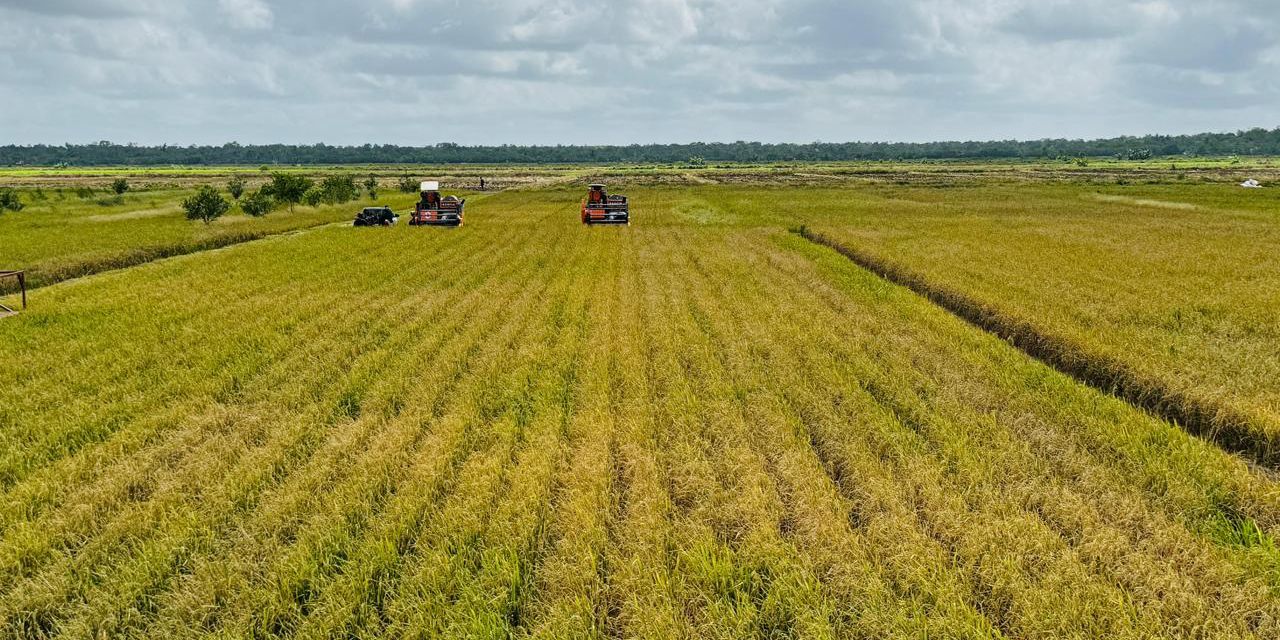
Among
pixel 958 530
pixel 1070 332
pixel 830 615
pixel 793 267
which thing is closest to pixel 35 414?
pixel 830 615

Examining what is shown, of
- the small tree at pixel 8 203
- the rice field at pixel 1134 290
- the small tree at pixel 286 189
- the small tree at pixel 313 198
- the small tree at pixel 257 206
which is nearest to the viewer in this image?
the rice field at pixel 1134 290

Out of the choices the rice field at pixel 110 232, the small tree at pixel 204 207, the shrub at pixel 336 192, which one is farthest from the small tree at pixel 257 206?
the shrub at pixel 336 192

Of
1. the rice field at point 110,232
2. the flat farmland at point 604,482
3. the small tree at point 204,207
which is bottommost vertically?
the flat farmland at point 604,482

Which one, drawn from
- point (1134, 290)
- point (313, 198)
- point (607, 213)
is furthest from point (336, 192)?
point (1134, 290)

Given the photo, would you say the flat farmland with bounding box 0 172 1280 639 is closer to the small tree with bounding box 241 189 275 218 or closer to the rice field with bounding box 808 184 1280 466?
the rice field with bounding box 808 184 1280 466

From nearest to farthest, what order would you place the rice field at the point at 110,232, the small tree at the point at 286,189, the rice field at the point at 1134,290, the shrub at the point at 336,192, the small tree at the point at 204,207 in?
the rice field at the point at 1134,290 < the rice field at the point at 110,232 < the small tree at the point at 204,207 < the small tree at the point at 286,189 < the shrub at the point at 336,192

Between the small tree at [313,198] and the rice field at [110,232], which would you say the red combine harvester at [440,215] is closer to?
the rice field at [110,232]

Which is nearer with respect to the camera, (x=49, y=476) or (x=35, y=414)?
(x=49, y=476)

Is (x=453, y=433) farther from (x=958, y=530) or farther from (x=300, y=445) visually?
(x=958, y=530)

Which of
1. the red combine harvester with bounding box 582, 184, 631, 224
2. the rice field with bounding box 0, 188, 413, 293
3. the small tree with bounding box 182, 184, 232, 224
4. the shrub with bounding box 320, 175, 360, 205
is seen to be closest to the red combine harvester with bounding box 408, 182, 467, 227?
the rice field with bounding box 0, 188, 413, 293
